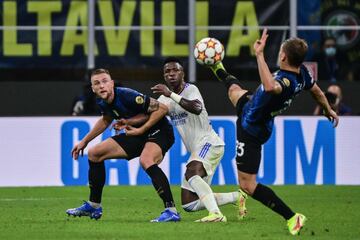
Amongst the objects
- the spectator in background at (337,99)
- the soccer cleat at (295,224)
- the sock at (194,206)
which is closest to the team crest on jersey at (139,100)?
the sock at (194,206)

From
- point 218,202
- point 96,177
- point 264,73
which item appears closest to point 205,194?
point 218,202

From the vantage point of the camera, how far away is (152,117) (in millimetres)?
13117

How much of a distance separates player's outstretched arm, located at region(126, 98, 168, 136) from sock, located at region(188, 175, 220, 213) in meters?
0.76

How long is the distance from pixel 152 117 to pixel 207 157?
958mm

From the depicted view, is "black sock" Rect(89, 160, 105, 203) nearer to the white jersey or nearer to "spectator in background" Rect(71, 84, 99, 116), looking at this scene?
the white jersey

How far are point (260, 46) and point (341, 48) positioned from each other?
11966 millimetres

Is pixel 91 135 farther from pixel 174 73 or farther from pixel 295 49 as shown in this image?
pixel 295 49

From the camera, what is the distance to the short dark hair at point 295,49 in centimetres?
1164

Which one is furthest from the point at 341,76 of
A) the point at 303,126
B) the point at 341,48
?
the point at 303,126

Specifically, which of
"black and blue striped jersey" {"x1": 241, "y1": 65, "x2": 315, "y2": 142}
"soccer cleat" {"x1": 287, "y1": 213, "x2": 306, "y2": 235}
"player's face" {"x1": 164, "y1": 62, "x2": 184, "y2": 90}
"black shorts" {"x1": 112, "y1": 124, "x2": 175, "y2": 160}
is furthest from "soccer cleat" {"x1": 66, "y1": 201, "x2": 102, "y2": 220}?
"soccer cleat" {"x1": 287, "y1": 213, "x2": 306, "y2": 235}

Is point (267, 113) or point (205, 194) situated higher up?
point (267, 113)

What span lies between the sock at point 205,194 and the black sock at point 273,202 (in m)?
1.13

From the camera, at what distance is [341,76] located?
2323 centimetres

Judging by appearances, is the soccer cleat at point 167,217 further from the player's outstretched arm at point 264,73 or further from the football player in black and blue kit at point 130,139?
the player's outstretched arm at point 264,73
